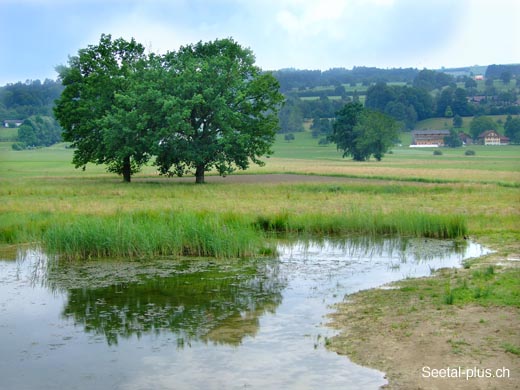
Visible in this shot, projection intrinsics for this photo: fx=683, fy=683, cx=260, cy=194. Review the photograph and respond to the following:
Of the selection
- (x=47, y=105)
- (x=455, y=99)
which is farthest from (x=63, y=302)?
(x=455, y=99)

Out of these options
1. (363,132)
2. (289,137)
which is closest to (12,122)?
(363,132)

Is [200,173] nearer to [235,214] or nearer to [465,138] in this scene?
[235,214]

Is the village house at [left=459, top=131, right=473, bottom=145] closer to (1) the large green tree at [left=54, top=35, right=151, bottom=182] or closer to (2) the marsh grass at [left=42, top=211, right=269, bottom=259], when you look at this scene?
(1) the large green tree at [left=54, top=35, right=151, bottom=182]

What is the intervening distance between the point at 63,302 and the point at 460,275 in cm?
1007

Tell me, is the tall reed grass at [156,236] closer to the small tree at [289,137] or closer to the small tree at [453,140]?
the small tree at [453,140]

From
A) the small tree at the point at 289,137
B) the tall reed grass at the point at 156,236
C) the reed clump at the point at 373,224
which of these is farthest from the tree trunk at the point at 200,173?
the small tree at the point at 289,137

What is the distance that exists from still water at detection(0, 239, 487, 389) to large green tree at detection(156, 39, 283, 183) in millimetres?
27882

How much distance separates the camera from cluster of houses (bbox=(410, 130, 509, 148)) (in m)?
156

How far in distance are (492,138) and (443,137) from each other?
37.0ft

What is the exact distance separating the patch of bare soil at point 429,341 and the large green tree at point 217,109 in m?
35.7

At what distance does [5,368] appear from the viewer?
11.5m

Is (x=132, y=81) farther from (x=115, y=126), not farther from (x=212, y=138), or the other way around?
(x=212, y=138)

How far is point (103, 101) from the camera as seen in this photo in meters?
53.8

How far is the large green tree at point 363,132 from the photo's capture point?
108438 millimetres
